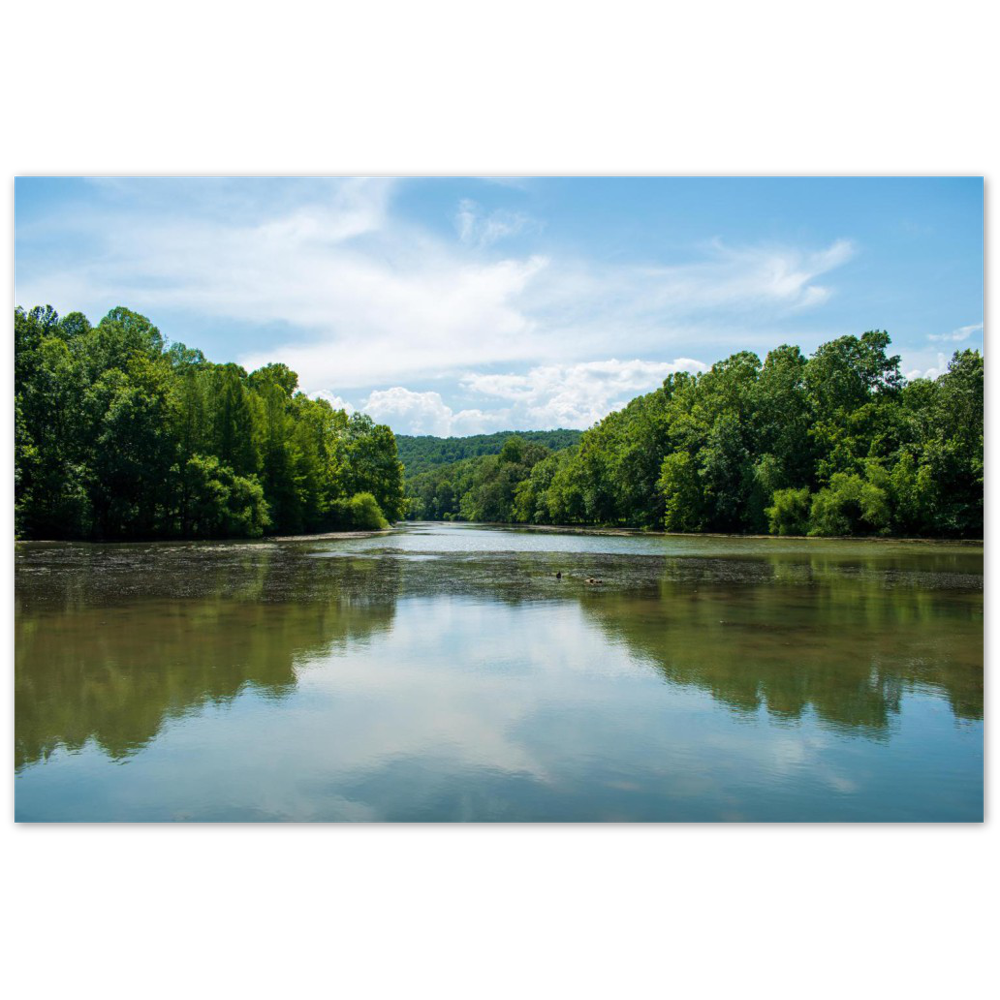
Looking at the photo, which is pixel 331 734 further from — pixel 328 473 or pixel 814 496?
pixel 328 473

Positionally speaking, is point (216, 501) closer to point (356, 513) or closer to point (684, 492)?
point (356, 513)

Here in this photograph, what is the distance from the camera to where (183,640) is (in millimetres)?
11898

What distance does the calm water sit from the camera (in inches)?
219

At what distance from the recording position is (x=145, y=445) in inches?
1657

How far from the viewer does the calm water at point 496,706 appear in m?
5.56

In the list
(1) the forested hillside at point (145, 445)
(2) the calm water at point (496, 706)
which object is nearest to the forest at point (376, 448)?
(1) the forested hillside at point (145, 445)

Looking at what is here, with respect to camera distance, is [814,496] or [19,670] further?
[814,496]

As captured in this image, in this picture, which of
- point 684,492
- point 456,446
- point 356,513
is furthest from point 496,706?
point 456,446

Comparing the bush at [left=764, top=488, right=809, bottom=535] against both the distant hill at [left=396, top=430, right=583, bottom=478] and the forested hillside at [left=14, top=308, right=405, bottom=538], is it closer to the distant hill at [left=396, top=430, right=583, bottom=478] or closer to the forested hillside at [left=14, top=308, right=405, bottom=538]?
the forested hillside at [left=14, top=308, right=405, bottom=538]

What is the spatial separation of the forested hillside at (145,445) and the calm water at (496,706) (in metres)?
22.5

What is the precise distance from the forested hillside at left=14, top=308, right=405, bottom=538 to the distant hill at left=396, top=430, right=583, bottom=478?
78.9 meters

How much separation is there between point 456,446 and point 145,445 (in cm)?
12099

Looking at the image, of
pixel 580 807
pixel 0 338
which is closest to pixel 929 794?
pixel 580 807
